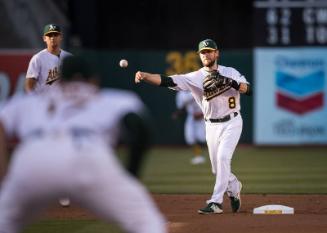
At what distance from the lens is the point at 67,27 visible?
18.6m

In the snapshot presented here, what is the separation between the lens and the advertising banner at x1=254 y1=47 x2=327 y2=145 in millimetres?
18078

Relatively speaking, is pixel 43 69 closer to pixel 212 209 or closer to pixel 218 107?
pixel 218 107

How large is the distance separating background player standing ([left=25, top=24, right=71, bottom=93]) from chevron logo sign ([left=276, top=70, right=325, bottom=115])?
32.7ft

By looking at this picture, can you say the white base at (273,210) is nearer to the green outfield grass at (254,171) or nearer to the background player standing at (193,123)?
the green outfield grass at (254,171)

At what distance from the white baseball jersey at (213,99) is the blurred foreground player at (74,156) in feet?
13.3

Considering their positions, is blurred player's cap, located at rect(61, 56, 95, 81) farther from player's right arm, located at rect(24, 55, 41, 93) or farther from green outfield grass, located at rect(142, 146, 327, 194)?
green outfield grass, located at rect(142, 146, 327, 194)

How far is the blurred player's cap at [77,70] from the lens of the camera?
435 cm

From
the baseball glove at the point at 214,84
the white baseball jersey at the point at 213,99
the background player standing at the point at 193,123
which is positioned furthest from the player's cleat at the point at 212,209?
the background player standing at the point at 193,123

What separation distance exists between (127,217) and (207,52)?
176 inches

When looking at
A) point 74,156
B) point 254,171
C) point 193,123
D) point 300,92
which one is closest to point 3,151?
point 74,156

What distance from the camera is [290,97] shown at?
59.7 feet

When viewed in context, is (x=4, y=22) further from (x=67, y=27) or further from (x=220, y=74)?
(x=220, y=74)

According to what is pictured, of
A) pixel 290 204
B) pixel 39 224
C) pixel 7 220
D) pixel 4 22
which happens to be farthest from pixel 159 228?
pixel 4 22

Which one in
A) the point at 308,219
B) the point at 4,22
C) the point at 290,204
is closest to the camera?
the point at 308,219
